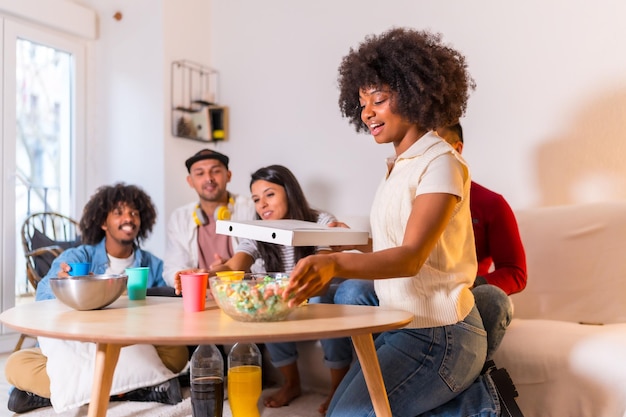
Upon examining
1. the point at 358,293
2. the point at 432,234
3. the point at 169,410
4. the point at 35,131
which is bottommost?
the point at 169,410

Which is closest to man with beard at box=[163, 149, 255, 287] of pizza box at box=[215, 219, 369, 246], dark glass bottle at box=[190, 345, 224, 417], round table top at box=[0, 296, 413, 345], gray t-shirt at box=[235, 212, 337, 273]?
gray t-shirt at box=[235, 212, 337, 273]

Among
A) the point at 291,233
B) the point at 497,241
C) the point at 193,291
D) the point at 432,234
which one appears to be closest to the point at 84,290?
the point at 193,291

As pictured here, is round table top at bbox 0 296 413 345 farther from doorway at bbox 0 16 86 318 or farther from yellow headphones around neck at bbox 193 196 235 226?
doorway at bbox 0 16 86 318

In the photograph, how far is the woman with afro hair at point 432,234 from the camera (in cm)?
131

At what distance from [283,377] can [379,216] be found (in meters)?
1.20

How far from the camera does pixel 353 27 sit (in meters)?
3.26

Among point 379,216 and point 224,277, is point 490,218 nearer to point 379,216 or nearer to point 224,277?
point 379,216

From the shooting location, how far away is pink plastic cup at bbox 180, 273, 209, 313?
135 cm

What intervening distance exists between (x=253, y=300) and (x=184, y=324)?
0.47 feet

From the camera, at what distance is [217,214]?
2.92 metres

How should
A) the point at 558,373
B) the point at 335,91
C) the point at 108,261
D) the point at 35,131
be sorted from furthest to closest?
the point at 35,131
the point at 335,91
the point at 108,261
the point at 558,373

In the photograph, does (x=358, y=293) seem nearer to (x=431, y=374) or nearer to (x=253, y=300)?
(x=431, y=374)

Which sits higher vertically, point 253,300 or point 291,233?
point 291,233

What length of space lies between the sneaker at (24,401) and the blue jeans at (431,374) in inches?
52.9
